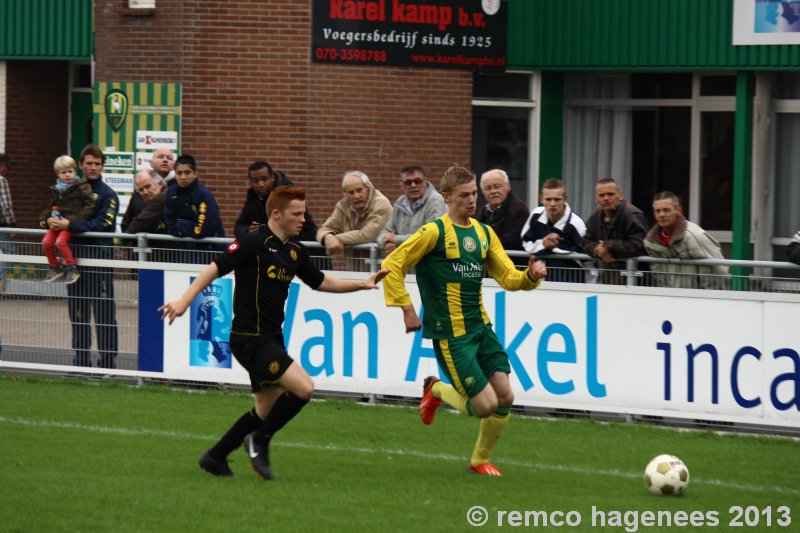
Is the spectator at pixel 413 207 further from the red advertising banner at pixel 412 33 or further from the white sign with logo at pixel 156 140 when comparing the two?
the white sign with logo at pixel 156 140

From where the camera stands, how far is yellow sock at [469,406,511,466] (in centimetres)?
930

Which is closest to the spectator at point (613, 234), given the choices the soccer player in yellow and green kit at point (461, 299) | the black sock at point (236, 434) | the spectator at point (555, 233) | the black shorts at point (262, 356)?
the spectator at point (555, 233)

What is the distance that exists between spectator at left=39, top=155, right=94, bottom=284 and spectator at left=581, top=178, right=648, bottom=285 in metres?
4.97

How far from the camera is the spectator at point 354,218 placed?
12.9 metres

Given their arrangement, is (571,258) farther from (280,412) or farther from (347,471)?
(280,412)

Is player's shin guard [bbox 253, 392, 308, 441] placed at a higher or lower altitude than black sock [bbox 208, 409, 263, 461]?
higher

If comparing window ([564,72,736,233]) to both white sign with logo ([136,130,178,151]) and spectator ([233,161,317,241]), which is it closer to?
white sign with logo ([136,130,178,151])

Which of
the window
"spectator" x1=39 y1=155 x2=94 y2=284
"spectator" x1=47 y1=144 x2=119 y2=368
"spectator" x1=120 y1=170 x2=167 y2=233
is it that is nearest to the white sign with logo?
"spectator" x1=120 y1=170 x2=167 y2=233

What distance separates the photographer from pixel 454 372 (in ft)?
30.3

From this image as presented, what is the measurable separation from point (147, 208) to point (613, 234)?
4795mm

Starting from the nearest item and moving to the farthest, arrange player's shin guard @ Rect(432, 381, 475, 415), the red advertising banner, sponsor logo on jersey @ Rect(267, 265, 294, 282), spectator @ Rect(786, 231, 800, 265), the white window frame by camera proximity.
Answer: sponsor logo on jersey @ Rect(267, 265, 294, 282) → player's shin guard @ Rect(432, 381, 475, 415) → spectator @ Rect(786, 231, 800, 265) → the red advertising banner → the white window frame

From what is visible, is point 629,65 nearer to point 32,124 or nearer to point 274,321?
point 32,124

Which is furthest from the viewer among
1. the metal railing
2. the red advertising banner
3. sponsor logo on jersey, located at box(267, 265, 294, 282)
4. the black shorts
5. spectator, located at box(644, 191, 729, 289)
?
the red advertising banner

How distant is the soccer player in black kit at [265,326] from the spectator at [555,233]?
3287 mm
